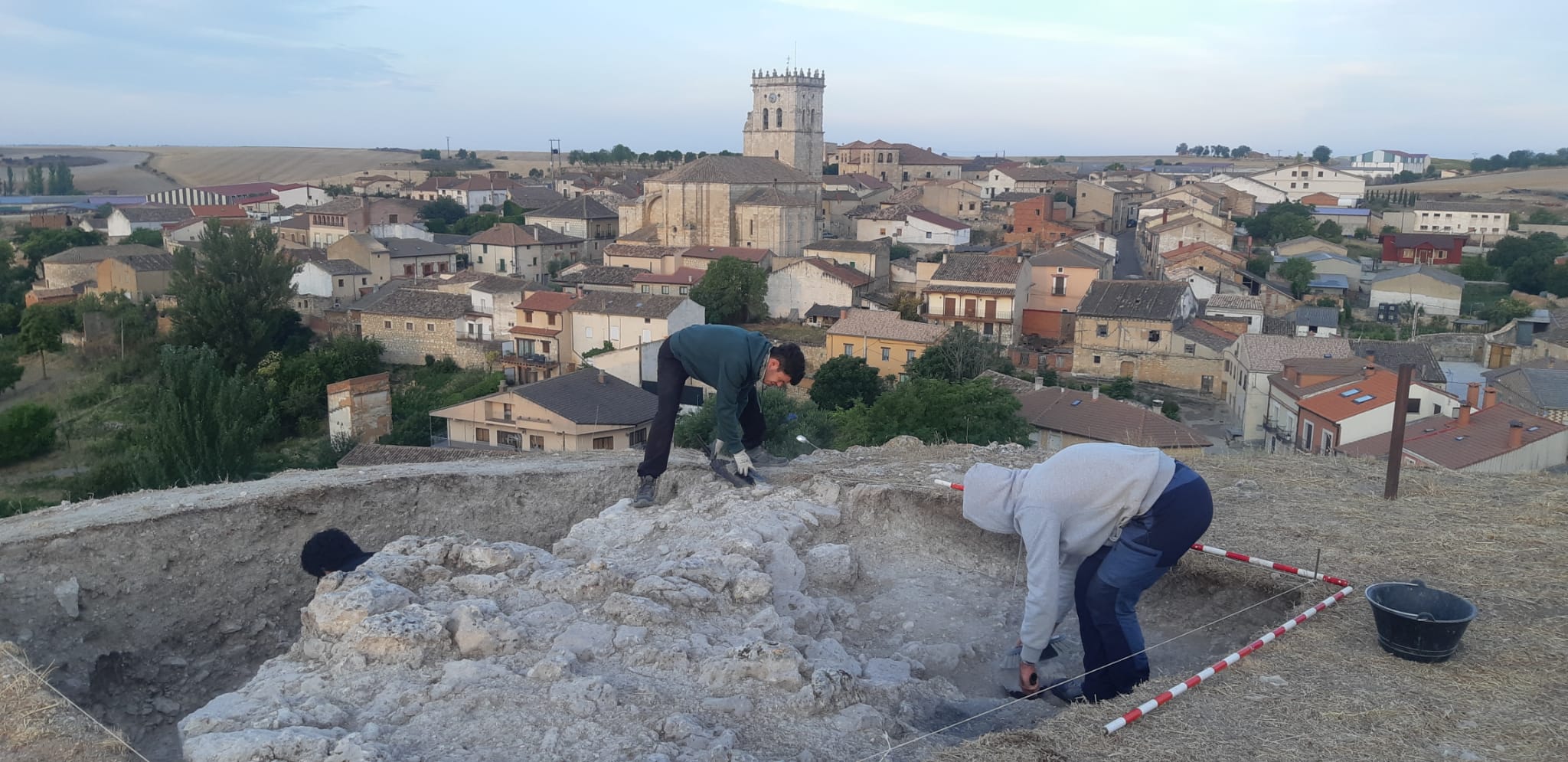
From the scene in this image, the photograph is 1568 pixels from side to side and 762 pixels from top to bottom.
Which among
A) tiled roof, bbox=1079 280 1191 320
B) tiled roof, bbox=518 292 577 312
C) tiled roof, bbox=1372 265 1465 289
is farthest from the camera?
tiled roof, bbox=1372 265 1465 289

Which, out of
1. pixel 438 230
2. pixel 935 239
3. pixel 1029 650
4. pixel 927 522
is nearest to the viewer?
pixel 1029 650

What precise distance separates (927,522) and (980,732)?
228 centimetres

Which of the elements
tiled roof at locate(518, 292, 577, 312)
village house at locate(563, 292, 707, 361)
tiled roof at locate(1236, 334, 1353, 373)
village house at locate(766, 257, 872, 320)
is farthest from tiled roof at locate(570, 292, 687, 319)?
tiled roof at locate(1236, 334, 1353, 373)

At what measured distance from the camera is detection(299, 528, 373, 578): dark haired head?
5.09 m

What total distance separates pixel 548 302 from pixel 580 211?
2341cm

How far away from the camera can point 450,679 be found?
395 cm

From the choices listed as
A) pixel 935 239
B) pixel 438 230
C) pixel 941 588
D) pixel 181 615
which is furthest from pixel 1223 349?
pixel 438 230

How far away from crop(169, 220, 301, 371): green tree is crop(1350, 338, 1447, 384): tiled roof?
96.9 ft

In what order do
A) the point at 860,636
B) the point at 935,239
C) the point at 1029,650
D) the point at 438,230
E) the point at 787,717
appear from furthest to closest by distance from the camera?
the point at 438,230 < the point at 935,239 < the point at 860,636 < the point at 1029,650 < the point at 787,717

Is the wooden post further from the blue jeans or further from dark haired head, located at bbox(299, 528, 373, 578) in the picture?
dark haired head, located at bbox(299, 528, 373, 578)

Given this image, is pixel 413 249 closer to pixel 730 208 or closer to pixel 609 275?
pixel 609 275

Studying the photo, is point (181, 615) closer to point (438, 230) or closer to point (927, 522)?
point (927, 522)

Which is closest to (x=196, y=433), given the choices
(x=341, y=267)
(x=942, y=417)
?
Result: (x=942, y=417)

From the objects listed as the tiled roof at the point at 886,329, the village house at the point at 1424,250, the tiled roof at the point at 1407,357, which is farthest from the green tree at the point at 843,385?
the village house at the point at 1424,250
